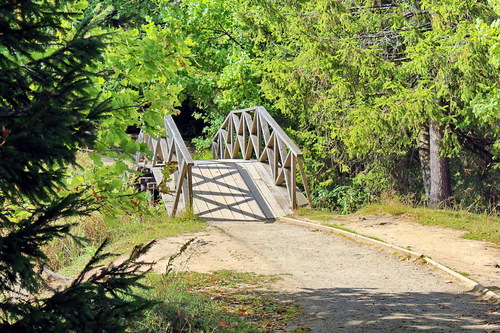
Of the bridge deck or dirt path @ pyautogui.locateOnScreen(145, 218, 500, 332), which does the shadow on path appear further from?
the bridge deck

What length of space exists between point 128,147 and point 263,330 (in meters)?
1.85

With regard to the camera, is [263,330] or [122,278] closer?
[122,278]

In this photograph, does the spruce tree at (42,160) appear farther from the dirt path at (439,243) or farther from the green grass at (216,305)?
the dirt path at (439,243)

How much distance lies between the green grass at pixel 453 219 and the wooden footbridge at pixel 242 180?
5.45ft

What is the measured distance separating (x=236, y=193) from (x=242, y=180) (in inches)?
24.1

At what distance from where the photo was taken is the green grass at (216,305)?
487 centimetres

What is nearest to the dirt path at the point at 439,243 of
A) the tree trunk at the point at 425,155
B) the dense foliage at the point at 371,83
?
the dense foliage at the point at 371,83

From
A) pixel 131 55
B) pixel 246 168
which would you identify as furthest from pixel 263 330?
pixel 246 168

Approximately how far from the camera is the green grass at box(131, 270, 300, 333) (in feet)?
16.0

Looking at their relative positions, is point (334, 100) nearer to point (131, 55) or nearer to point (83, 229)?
point (83, 229)

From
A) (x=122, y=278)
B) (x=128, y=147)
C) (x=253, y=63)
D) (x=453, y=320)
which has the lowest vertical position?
(x=453, y=320)

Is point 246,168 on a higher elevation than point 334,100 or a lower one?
lower

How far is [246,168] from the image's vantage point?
45.7ft

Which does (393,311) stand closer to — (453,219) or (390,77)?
(453,219)
